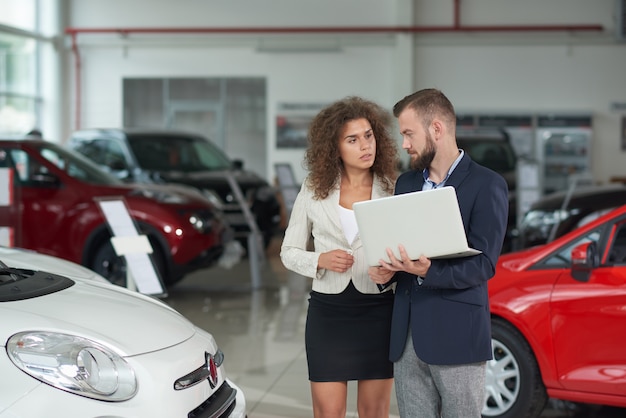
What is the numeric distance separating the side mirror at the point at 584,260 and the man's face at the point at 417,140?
1972mm

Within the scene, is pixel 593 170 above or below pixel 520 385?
above

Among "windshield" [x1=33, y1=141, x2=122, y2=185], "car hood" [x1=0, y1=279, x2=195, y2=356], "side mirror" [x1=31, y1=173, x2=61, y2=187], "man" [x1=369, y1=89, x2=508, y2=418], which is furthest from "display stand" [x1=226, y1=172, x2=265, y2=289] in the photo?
"man" [x1=369, y1=89, x2=508, y2=418]

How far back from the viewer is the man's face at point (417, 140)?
2.95 metres

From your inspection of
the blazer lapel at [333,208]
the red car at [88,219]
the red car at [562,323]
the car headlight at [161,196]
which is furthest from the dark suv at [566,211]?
the blazer lapel at [333,208]

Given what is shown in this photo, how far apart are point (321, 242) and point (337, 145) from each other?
0.38m

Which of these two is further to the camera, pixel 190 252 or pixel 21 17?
pixel 21 17

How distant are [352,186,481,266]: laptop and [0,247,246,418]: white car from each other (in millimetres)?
861

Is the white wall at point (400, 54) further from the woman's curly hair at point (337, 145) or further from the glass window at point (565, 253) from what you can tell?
the woman's curly hair at point (337, 145)

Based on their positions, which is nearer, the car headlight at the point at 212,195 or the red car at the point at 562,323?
the red car at the point at 562,323

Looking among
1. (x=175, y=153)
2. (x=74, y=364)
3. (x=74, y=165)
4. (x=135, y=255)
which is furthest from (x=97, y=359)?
(x=175, y=153)

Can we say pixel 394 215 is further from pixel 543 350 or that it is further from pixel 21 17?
pixel 21 17

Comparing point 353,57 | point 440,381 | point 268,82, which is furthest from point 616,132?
point 440,381

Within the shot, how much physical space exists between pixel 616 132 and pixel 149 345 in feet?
56.3

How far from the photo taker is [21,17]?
1834 cm
